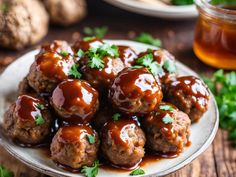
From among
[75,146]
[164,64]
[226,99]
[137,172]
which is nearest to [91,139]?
[75,146]

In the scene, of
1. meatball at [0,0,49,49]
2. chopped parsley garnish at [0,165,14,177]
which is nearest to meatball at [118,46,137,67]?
chopped parsley garnish at [0,165,14,177]

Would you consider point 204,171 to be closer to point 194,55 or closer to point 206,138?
point 206,138

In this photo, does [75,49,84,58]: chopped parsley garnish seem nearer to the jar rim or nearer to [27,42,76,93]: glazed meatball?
[27,42,76,93]: glazed meatball

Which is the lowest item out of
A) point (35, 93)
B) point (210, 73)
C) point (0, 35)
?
point (210, 73)

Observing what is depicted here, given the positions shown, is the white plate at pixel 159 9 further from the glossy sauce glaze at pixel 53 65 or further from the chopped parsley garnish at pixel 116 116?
the chopped parsley garnish at pixel 116 116

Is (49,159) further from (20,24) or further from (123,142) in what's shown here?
(20,24)

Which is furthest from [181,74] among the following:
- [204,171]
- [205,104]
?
[204,171]
